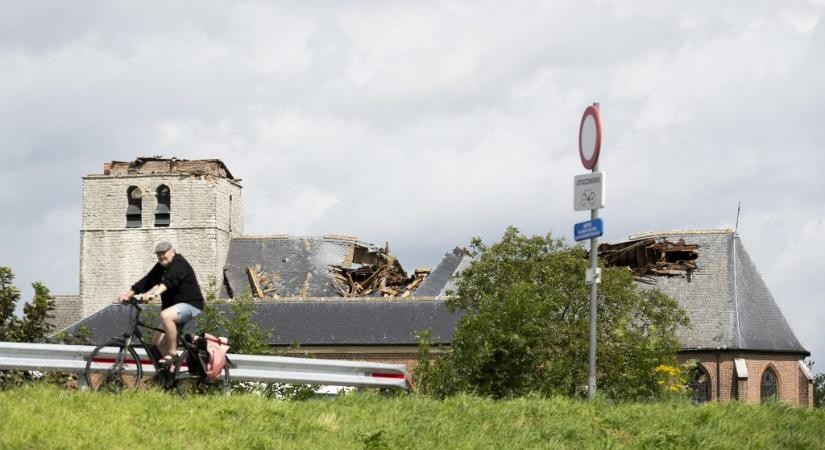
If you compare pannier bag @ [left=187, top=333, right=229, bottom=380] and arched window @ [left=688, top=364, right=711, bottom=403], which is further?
arched window @ [left=688, top=364, right=711, bottom=403]

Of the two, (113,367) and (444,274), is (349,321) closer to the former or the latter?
(444,274)

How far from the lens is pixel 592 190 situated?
14406mm

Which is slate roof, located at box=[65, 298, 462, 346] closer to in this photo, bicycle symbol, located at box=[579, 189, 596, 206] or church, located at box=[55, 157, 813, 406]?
church, located at box=[55, 157, 813, 406]

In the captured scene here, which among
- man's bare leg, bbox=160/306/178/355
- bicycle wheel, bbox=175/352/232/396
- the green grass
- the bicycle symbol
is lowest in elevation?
the green grass

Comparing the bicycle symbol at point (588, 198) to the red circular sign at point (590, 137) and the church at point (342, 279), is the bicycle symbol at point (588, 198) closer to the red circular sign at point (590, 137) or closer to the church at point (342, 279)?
the red circular sign at point (590, 137)

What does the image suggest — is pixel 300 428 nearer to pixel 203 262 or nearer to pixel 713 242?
pixel 713 242

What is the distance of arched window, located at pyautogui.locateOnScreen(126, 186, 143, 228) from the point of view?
8331cm

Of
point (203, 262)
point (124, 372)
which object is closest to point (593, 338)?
point (124, 372)

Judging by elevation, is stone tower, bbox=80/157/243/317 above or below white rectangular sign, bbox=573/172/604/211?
above

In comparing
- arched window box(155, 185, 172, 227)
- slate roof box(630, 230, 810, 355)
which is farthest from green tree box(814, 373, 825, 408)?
arched window box(155, 185, 172, 227)

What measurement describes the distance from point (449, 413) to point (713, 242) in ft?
185

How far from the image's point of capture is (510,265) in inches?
1831

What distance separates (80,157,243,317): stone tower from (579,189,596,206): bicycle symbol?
6735 cm

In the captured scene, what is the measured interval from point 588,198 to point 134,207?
71.7 meters
